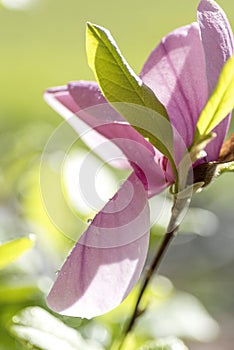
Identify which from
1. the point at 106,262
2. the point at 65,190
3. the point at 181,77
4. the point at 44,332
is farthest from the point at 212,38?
the point at 65,190

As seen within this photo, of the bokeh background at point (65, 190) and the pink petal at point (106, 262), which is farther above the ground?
the pink petal at point (106, 262)

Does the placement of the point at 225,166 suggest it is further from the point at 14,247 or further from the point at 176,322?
the point at 176,322

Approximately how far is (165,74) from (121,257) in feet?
0.37

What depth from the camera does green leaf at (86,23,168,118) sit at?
41cm

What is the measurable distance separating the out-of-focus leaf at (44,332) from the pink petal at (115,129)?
134 millimetres

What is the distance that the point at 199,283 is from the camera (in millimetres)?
1345

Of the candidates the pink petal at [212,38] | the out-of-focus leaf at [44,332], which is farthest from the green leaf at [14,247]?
the pink petal at [212,38]

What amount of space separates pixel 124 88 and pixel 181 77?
0.05 metres

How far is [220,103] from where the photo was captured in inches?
17.1

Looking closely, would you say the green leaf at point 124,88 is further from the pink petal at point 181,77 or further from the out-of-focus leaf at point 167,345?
the out-of-focus leaf at point 167,345

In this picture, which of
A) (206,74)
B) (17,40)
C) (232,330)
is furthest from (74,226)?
(17,40)

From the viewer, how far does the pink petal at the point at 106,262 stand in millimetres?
438

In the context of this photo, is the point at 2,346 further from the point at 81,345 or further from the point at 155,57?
the point at 155,57

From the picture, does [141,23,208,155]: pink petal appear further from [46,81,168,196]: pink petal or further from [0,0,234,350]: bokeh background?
[0,0,234,350]: bokeh background
